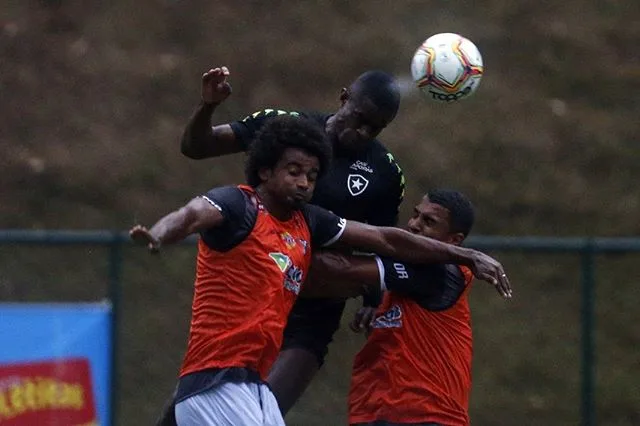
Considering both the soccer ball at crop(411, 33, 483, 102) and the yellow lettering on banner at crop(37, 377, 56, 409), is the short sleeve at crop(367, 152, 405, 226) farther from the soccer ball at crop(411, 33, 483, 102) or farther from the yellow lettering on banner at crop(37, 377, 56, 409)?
the yellow lettering on banner at crop(37, 377, 56, 409)

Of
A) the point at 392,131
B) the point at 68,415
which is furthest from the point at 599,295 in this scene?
the point at 68,415

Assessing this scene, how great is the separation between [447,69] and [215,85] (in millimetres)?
1557

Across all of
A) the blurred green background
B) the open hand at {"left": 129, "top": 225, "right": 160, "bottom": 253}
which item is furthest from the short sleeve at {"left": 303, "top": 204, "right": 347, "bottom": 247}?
the blurred green background

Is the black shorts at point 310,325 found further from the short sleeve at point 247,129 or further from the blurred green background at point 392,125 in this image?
the blurred green background at point 392,125

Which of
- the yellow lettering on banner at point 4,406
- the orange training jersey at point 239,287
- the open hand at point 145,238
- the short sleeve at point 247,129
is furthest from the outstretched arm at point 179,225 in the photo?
the yellow lettering on banner at point 4,406

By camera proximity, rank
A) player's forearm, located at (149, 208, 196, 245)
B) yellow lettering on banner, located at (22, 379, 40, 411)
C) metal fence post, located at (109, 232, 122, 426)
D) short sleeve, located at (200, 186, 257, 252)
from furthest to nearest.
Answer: metal fence post, located at (109, 232, 122, 426) → yellow lettering on banner, located at (22, 379, 40, 411) → short sleeve, located at (200, 186, 257, 252) → player's forearm, located at (149, 208, 196, 245)

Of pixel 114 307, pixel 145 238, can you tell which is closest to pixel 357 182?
pixel 145 238

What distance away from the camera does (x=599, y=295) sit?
1188 cm

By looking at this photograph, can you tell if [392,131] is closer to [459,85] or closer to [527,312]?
[527,312]

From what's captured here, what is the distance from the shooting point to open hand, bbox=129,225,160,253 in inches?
220

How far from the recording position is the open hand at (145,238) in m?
5.60

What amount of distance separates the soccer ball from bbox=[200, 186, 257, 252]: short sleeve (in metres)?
1.97

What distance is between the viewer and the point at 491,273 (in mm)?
6891

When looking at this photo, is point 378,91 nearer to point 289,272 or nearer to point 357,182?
point 357,182
